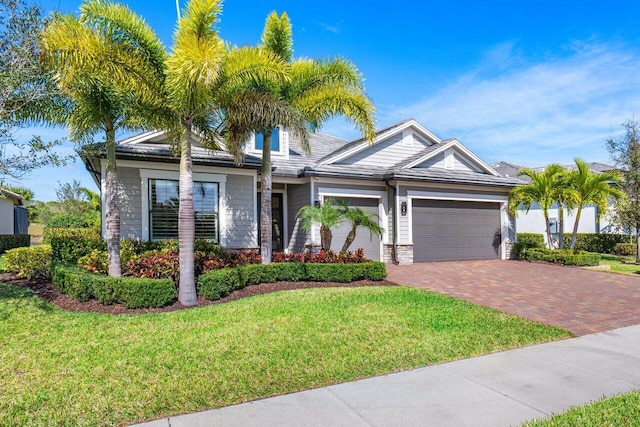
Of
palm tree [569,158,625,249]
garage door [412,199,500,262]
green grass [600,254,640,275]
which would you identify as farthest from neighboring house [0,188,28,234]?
green grass [600,254,640,275]

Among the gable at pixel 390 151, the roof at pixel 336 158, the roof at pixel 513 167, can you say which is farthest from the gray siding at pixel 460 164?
the roof at pixel 513 167

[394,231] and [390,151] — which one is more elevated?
[390,151]

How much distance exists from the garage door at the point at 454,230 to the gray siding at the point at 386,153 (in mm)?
2283

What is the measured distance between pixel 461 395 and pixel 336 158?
1134 centimetres

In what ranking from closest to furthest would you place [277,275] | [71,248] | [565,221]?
[71,248] < [277,275] < [565,221]

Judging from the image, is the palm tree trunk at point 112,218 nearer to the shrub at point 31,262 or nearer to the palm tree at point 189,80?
the palm tree at point 189,80

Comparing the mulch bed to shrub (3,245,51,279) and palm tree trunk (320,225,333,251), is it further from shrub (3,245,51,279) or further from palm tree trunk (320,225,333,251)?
palm tree trunk (320,225,333,251)

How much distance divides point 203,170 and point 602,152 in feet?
55.8

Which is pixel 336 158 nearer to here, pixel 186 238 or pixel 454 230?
pixel 454 230

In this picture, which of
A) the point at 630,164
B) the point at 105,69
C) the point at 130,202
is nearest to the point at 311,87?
the point at 105,69

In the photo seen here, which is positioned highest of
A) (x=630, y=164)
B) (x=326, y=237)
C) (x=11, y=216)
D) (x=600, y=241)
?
(x=630, y=164)

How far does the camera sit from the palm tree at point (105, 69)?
22.3 feet

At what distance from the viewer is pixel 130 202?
11.0m

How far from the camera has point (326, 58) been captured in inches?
385
